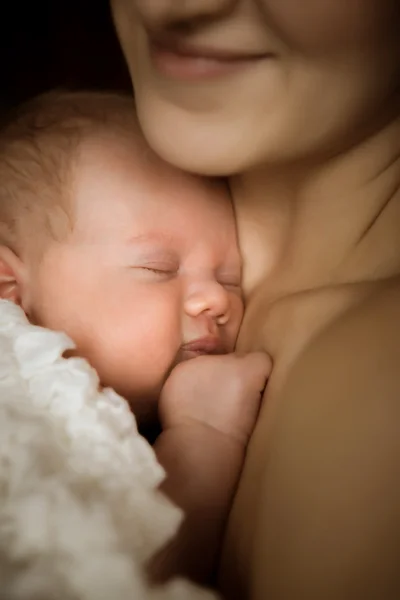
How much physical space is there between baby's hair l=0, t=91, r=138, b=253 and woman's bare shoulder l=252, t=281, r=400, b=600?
302mm

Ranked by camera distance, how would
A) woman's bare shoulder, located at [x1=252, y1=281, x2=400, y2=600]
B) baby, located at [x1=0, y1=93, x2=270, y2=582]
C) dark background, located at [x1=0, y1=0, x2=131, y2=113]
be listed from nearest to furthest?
woman's bare shoulder, located at [x1=252, y1=281, x2=400, y2=600], baby, located at [x1=0, y1=93, x2=270, y2=582], dark background, located at [x1=0, y1=0, x2=131, y2=113]

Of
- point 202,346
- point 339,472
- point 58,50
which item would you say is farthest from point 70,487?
point 58,50

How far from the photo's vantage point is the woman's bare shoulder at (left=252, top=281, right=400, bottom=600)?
0.39 meters

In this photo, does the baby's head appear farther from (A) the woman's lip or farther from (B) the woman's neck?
(A) the woman's lip

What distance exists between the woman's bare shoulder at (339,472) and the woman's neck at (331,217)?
8 centimetres

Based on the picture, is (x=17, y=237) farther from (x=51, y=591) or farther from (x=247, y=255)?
(x=51, y=591)

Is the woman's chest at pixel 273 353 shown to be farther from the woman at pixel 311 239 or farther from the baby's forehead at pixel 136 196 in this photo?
the baby's forehead at pixel 136 196

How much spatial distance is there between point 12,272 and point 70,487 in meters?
0.30

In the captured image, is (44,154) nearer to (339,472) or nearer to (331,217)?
(331,217)


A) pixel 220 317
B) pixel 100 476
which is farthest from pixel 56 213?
pixel 100 476

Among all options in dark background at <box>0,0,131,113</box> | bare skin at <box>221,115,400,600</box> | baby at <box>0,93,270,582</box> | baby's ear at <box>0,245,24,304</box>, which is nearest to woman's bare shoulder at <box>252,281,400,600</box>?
bare skin at <box>221,115,400,600</box>

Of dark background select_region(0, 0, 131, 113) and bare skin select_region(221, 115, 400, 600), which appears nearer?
bare skin select_region(221, 115, 400, 600)

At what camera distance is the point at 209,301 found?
2.23 ft

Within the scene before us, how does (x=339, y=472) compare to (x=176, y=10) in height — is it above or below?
below
